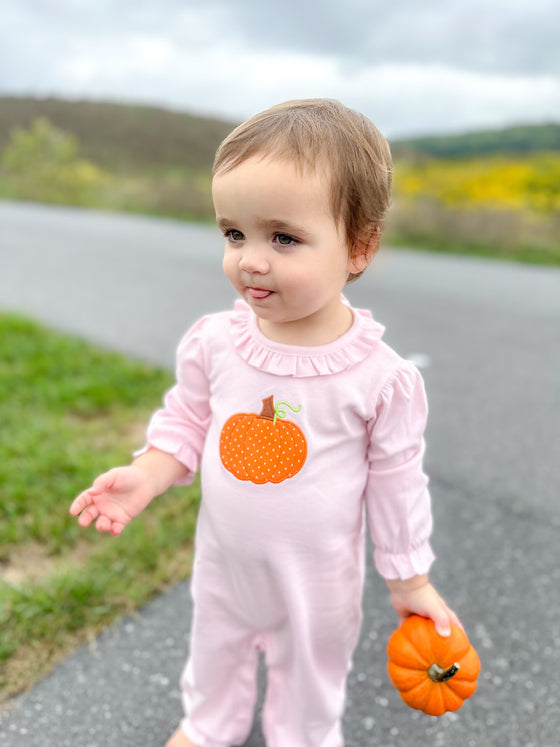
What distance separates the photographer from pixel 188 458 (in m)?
1.49

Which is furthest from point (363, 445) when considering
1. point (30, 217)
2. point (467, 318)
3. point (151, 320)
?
point (30, 217)

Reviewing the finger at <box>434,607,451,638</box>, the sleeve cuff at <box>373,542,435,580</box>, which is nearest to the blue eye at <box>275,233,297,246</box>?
the sleeve cuff at <box>373,542,435,580</box>

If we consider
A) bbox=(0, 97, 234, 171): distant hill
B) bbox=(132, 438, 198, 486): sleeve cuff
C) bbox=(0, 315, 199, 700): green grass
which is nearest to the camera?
bbox=(132, 438, 198, 486): sleeve cuff

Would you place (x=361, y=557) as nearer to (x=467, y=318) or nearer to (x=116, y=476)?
(x=116, y=476)

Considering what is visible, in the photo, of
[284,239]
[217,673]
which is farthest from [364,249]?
[217,673]

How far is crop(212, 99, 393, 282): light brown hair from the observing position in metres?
1.08

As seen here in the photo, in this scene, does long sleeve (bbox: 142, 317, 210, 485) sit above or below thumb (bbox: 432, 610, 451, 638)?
above

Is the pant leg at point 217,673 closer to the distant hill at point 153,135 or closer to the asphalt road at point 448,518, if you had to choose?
the asphalt road at point 448,518

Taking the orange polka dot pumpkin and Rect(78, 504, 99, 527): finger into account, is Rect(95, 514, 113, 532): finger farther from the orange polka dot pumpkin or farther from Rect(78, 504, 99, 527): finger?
the orange polka dot pumpkin

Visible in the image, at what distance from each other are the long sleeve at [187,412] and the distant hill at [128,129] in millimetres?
26310

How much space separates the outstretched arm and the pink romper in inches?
1.3

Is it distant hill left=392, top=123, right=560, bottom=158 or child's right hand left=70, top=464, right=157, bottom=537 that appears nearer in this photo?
child's right hand left=70, top=464, right=157, bottom=537

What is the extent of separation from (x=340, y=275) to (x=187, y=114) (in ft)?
113

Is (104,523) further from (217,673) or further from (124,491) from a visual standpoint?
(217,673)
